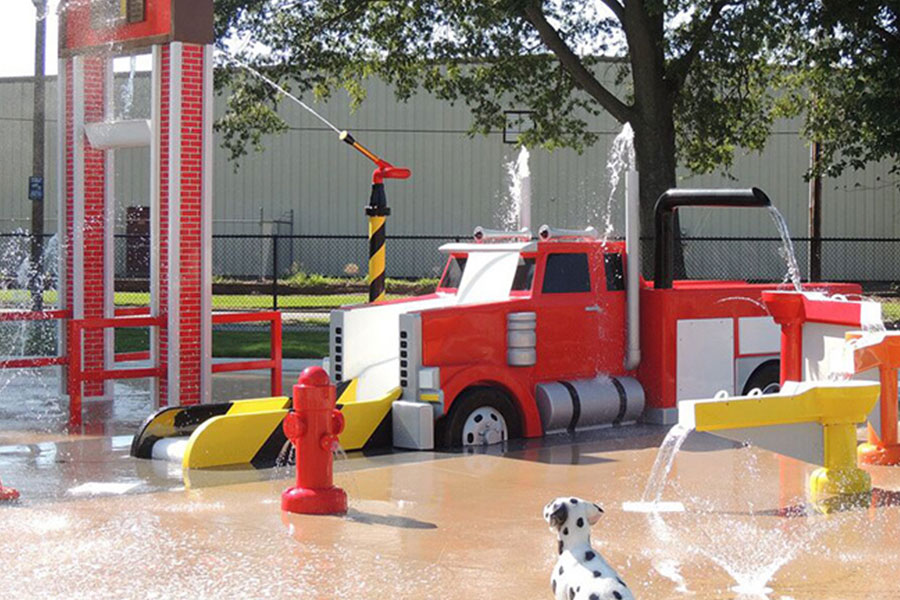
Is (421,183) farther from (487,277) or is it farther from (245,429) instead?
(245,429)

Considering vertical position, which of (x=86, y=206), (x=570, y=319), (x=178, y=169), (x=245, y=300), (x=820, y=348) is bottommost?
(x=245, y=300)

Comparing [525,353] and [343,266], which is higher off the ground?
[343,266]

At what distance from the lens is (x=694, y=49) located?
23484mm

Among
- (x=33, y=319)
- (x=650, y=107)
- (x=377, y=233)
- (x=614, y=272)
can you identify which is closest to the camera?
(x=614, y=272)

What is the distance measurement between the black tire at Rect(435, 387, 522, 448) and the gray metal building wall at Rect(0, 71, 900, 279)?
970 inches

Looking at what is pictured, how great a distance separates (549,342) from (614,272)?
45.4 inches

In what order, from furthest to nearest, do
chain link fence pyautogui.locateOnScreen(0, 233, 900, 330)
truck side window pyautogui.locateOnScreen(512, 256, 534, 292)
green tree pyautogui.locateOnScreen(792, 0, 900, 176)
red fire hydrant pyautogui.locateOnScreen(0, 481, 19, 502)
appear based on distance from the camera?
1. chain link fence pyautogui.locateOnScreen(0, 233, 900, 330)
2. green tree pyautogui.locateOnScreen(792, 0, 900, 176)
3. truck side window pyautogui.locateOnScreen(512, 256, 534, 292)
4. red fire hydrant pyautogui.locateOnScreen(0, 481, 19, 502)

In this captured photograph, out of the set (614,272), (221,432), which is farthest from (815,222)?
(221,432)

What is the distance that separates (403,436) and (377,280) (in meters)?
3.88

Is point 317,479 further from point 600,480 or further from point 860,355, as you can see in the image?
point 860,355

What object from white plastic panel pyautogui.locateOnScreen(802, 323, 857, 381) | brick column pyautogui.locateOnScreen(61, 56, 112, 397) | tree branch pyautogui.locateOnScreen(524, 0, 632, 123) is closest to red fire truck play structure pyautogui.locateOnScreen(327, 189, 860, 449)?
white plastic panel pyautogui.locateOnScreen(802, 323, 857, 381)

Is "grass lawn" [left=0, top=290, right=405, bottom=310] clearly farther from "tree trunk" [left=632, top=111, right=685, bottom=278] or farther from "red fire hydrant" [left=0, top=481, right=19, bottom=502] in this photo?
"red fire hydrant" [left=0, top=481, right=19, bottom=502]

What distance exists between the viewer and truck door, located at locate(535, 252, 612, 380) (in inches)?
492

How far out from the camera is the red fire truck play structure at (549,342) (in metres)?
11.8
